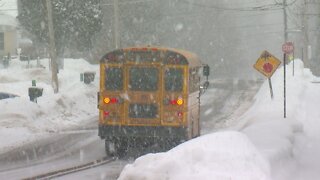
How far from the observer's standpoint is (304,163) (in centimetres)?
1301

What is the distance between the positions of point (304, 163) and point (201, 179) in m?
6.30

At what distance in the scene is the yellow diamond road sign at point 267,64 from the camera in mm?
21391

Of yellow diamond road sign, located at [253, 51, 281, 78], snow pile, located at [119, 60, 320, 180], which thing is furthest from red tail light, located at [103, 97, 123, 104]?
yellow diamond road sign, located at [253, 51, 281, 78]

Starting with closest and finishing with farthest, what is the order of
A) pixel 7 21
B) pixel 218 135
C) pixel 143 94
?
pixel 218 135 → pixel 143 94 → pixel 7 21

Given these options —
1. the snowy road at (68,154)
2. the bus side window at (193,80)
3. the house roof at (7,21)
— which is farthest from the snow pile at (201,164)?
the house roof at (7,21)

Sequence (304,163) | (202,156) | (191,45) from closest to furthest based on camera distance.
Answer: (202,156) → (304,163) → (191,45)

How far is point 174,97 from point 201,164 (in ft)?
21.0

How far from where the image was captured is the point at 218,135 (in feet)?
31.6

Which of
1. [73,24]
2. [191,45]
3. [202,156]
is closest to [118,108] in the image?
[202,156]

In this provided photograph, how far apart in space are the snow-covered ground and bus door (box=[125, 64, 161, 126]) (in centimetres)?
223

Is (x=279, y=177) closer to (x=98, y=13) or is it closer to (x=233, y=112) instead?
(x=233, y=112)

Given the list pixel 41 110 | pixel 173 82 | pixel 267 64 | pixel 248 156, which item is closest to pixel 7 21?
pixel 41 110

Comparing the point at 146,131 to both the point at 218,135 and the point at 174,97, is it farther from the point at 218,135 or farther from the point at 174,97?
the point at 218,135

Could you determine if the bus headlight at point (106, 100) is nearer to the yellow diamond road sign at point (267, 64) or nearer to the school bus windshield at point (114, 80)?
the school bus windshield at point (114, 80)
